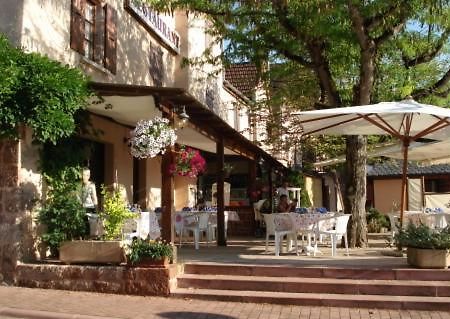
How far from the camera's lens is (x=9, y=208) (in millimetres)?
8906

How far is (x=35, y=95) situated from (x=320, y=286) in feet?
16.9

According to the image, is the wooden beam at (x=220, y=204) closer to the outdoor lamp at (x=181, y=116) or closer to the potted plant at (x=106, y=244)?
the outdoor lamp at (x=181, y=116)

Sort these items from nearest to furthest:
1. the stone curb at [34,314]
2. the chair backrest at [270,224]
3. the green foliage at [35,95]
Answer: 1. the stone curb at [34,314]
2. the green foliage at [35,95]
3. the chair backrest at [270,224]

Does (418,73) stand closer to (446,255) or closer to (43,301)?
(446,255)

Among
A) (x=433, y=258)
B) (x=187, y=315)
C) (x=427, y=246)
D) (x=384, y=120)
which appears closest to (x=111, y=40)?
(x=384, y=120)

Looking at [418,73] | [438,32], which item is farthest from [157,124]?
[418,73]

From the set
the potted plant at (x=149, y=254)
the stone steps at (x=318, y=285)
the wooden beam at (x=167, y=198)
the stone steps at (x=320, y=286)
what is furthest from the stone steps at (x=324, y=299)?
the wooden beam at (x=167, y=198)

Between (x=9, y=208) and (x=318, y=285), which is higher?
(x=9, y=208)

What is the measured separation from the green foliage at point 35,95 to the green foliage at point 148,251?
2095 millimetres

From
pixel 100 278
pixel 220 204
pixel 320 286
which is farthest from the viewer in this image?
pixel 220 204

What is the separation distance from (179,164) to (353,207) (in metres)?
4.55

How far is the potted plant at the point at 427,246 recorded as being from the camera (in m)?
8.28

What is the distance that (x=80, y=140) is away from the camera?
1003cm

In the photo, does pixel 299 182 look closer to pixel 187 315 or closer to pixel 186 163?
pixel 186 163
